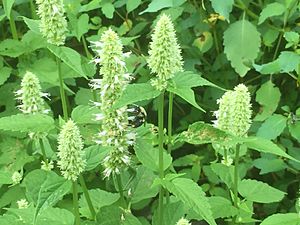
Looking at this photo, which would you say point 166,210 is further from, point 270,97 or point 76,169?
point 270,97

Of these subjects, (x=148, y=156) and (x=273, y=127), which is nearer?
(x=148, y=156)

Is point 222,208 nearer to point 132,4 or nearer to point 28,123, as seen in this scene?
point 28,123

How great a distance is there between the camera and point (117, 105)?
2129 millimetres

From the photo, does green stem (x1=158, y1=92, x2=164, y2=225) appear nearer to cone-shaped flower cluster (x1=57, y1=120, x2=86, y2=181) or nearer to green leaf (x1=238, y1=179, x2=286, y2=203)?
cone-shaped flower cluster (x1=57, y1=120, x2=86, y2=181)

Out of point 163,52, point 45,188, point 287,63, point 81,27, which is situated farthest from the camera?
point 81,27

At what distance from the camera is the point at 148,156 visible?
8.23 ft

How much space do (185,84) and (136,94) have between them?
0.63 ft

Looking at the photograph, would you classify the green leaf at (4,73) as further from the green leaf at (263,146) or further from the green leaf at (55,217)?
the green leaf at (263,146)

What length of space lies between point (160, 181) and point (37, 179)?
442mm

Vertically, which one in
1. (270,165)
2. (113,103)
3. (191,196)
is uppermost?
(113,103)

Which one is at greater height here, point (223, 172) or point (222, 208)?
point (223, 172)

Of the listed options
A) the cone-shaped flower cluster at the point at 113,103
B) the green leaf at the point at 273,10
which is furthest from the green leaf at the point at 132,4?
the cone-shaped flower cluster at the point at 113,103

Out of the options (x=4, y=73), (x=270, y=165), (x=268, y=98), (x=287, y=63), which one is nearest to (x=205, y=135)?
(x=287, y=63)

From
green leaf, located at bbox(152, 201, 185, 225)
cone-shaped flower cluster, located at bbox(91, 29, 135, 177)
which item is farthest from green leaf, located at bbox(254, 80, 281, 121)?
cone-shaped flower cluster, located at bbox(91, 29, 135, 177)
